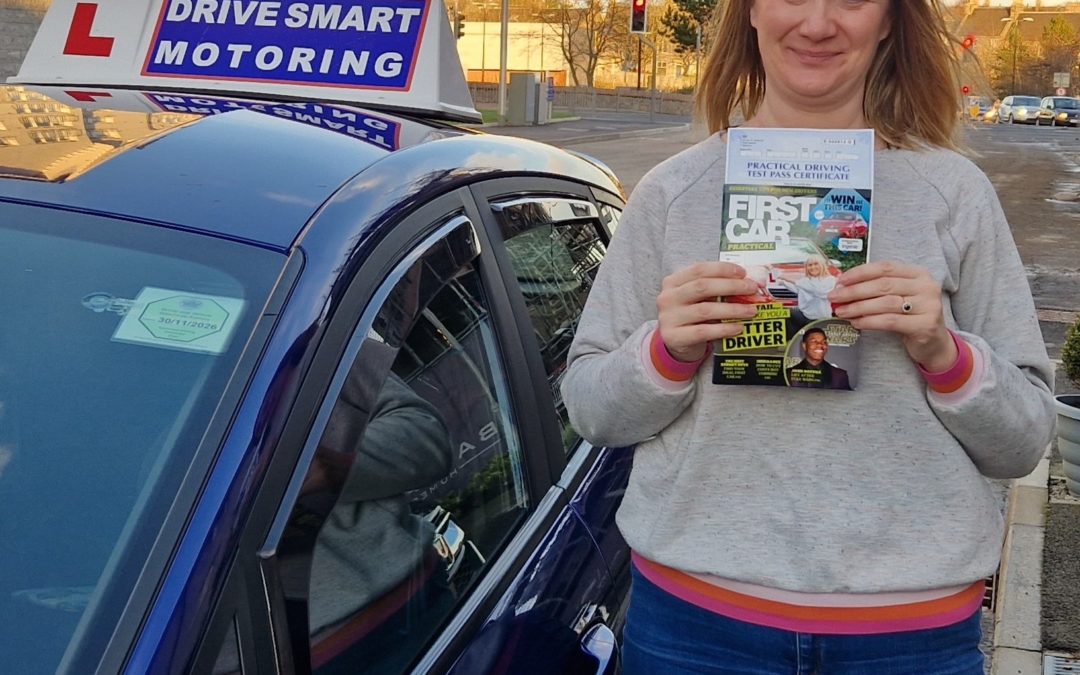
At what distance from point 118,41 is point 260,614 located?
75.8 inches

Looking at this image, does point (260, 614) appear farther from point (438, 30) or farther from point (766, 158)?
point (438, 30)

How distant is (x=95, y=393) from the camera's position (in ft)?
5.10

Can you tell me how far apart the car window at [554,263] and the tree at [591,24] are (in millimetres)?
54791

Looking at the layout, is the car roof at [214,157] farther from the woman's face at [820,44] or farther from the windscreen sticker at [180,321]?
the woman's face at [820,44]

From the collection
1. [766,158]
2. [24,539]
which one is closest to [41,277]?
[24,539]

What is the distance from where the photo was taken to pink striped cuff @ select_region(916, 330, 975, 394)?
1.54 m

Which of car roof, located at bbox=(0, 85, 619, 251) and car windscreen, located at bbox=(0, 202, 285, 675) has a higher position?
car roof, located at bbox=(0, 85, 619, 251)

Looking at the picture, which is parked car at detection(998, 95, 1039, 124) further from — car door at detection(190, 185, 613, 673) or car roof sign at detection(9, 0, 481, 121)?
car door at detection(190, 185, 613, 673)

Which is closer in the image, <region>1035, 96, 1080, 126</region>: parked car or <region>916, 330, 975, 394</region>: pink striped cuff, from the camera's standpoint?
<region>916, 330, 975, 394</region>: pink striped cuff

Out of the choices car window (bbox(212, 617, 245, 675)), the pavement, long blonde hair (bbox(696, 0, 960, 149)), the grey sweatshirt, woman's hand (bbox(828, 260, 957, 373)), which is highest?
long blonde hair (bbox(696, 0, 960, 149))

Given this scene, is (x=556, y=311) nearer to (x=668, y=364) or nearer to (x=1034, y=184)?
(x=668, y=364)

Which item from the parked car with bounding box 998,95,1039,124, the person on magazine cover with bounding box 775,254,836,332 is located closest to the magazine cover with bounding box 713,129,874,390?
the person on magazine cover with bounding box 775,254,836,332

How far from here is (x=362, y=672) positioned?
5.07 feet

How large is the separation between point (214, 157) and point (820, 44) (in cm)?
89
